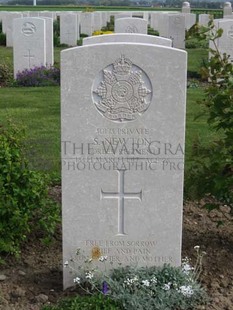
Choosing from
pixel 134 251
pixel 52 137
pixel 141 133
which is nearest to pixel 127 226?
Result: pixel 134 251

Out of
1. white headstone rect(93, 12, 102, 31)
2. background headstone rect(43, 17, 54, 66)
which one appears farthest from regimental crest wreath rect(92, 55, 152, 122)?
white headstone rect(93, 12, 102, 31)

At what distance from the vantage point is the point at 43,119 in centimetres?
931

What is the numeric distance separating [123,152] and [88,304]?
34.7 inches

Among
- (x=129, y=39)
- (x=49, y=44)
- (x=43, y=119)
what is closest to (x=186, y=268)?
(x=129, y=39)

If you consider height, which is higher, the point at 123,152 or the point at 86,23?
the point at 86,23

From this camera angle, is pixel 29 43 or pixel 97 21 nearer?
pixel 29 43

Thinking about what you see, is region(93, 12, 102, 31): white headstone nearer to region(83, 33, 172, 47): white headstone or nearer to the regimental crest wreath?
region(83, 33, 172, 47): white headstone

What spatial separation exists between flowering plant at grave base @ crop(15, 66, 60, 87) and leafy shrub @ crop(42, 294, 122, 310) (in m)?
8.88

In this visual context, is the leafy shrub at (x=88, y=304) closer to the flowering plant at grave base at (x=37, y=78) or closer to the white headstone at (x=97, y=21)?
the flowering plant at grave base at (x=37, y=78)

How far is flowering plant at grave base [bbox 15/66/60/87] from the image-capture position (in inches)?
491

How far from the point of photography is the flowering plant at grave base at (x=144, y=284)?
387cm

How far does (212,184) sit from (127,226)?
77 centimetres

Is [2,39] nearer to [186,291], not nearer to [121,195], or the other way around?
[121,195]

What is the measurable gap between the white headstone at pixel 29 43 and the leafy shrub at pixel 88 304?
9461 mm
